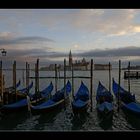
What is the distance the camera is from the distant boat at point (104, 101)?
38.4 feet

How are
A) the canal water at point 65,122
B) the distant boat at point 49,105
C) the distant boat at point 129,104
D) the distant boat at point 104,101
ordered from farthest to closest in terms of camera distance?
the distant boat at point 49,105
the distant boat at point 129,104
the distant boat at point 104,101
the canal water at point 65,122

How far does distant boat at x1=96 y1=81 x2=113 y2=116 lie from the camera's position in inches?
460

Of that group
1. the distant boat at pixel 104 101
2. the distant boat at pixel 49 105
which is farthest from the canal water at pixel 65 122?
the distant boat at pixel 104 101

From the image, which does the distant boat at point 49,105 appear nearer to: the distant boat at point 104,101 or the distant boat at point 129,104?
the distant boat at point 104,101

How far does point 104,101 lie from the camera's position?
1393 cm

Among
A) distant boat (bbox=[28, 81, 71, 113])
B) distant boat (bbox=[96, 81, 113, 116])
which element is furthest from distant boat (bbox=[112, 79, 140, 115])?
distant boat (bbox=[28, 81, 71, 113])

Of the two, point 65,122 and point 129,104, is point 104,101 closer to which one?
point 129,104

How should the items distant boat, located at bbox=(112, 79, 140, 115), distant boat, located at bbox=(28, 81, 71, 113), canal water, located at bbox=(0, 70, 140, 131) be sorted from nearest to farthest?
1. canal water, located at bbox=(0, 70, 140, 131)
2. distant boat, located at bbox=(112, 79, 140, 115)
3. distant boat, located at bbox=(28, 81, 71, 113)

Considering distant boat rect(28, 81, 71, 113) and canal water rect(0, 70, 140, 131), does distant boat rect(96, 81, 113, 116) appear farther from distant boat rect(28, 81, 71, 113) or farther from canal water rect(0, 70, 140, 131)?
distant boat rect(28, 81, 71, 113)

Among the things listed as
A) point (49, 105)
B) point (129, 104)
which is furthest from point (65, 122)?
point (129, 104)

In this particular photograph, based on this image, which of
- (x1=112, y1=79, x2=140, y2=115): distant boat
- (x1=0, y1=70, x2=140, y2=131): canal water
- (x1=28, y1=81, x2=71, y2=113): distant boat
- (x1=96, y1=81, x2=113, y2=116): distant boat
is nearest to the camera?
(x1=0, y1=70, x2=140, y2=131): canal water
